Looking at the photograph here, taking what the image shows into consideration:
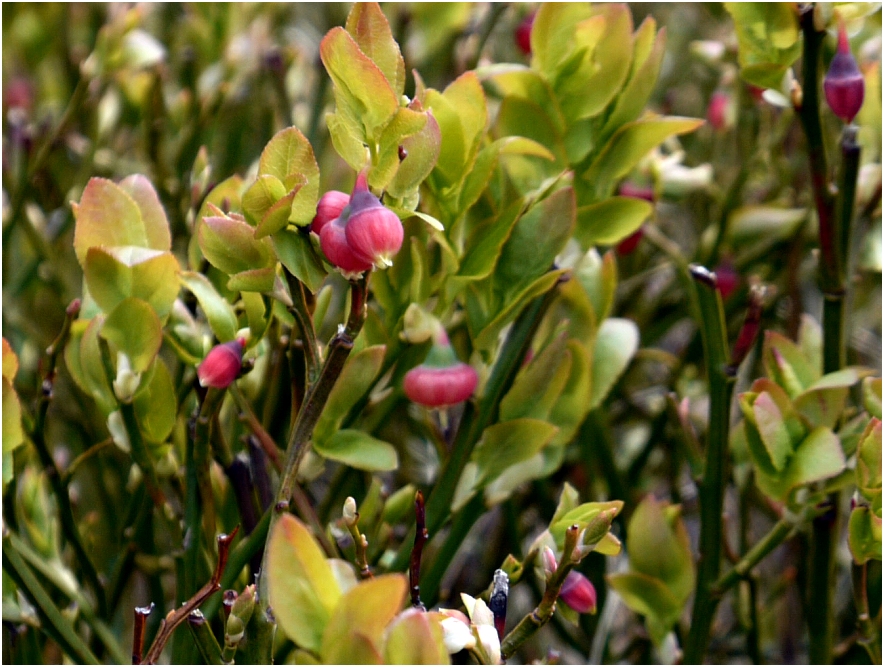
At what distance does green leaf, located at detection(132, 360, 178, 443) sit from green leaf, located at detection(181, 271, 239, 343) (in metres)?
0.06

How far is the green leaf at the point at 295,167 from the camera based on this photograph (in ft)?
1.50

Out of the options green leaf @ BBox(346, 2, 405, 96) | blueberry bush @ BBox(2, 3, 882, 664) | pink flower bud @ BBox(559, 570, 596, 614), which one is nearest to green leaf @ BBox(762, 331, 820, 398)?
blueberry bush @ BBox(2, 3, 882, 664)

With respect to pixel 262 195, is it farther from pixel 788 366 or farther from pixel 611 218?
pixel 788 366

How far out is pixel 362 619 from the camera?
1.22 ft

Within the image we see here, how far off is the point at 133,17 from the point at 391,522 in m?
0.63

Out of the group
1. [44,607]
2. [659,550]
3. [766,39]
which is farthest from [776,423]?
[44,607]

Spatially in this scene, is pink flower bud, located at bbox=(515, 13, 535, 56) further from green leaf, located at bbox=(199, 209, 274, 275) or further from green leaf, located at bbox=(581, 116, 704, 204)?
green leaf, located at bbox=(199, 209, 274, 275)

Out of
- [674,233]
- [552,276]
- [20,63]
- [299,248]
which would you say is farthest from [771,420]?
[20,63]

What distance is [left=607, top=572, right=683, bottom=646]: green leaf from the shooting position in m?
0.67

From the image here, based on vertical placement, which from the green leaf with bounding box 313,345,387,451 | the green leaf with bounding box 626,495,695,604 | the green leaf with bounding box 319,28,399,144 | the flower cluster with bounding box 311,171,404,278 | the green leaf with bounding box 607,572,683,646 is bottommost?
the green leaf with bounding box 607,572,683,646

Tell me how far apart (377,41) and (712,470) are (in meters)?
0.37

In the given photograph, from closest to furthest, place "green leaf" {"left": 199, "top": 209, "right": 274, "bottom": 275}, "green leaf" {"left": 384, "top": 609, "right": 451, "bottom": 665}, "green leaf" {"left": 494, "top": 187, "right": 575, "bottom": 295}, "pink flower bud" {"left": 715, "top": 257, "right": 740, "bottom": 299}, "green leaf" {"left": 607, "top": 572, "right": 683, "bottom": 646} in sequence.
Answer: "green leaf" {"left": 384, "top": 609, "right": 451, "bottom": 665} → "green leaf" {"left": 199, "top": 209, "right": 274, "bottom": 275} → "green leaf" {"left": 494, "top": 187, "right": 575, "bottom": 295} → "green leaf" {"left": 607, "top": 572, "right": 683, "bottom": 646} → "pink flower bud" {"left": 715, "top": 257, "right": 740, "bottom": 299}

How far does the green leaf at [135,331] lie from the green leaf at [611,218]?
0.92 ft

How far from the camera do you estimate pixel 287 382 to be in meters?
0.69
